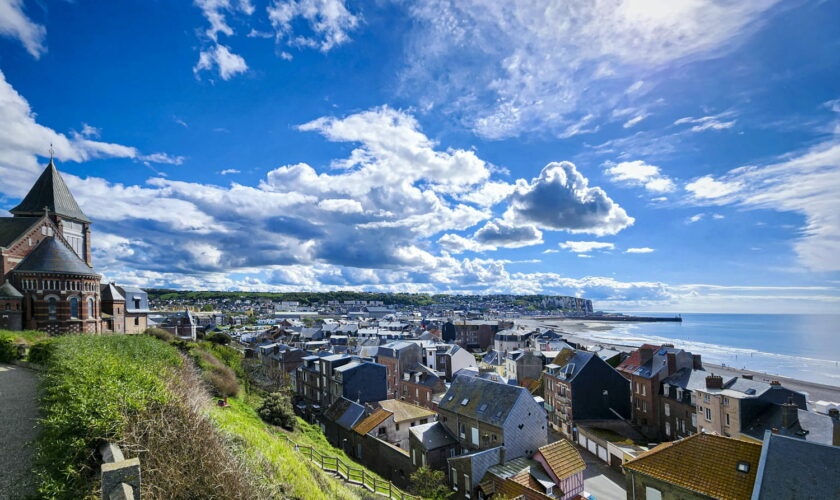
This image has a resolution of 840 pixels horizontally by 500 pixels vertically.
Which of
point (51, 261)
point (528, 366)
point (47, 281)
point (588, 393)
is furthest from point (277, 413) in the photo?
point (528, 366)

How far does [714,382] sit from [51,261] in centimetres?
6000

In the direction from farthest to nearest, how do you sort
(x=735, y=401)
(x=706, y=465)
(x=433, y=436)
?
(x=433, y=436), (x=735, y=401), (x=706, y=465)

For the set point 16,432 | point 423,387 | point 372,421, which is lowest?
point 423,387

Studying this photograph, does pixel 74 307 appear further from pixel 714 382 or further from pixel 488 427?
pixel 714 382

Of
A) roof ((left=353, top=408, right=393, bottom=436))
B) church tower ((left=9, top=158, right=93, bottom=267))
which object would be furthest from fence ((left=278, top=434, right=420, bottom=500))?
church tower ((left=9, top=158, right=93, bottom=267))

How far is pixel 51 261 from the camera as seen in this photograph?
3669 centimetres

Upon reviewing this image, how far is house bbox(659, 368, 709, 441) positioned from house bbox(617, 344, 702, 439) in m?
0.57

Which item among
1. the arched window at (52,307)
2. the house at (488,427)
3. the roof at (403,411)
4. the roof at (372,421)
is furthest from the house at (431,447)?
the arched window at (52,307)

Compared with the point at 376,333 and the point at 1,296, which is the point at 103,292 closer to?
the point at 1,296

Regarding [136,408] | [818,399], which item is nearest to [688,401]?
[818,399]

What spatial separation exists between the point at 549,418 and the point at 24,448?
48.1m

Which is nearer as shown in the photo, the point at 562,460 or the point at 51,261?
the point at 562,460

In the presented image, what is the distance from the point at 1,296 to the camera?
1330 inches

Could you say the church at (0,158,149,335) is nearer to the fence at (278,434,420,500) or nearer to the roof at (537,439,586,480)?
the fence at (278,434,420,500)
